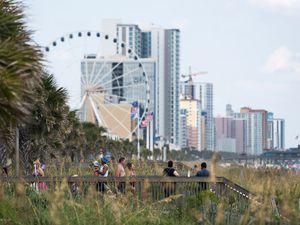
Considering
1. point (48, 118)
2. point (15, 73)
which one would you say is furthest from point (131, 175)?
point (48, 118)

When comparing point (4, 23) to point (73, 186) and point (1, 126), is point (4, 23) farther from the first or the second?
point (73, 186)

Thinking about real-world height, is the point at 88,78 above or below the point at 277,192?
above

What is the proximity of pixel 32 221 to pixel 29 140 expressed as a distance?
19.0 metres

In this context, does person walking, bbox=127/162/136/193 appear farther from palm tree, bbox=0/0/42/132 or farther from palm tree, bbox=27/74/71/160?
palm tree, bbox=27/74/71/160

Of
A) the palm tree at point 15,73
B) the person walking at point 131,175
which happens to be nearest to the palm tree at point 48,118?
the person walking at point 131,175

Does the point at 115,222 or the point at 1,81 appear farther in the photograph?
the point at 115,222

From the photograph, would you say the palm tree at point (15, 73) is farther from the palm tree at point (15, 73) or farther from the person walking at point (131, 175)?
the person walking at point (131, 175)

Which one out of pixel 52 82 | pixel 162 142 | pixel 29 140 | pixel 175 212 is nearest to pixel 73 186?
pixel 175 212

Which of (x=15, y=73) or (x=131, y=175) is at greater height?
(x=15, y=73)

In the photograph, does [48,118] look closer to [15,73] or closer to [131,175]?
[131,175]

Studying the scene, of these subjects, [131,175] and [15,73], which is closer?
[15,73]

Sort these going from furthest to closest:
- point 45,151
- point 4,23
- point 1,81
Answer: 1. point 45,151
2. point 4,23
3. point 1,81

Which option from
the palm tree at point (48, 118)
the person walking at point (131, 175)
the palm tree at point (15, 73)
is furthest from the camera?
the palm tree at point (48, 118)

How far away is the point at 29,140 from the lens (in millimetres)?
29453
